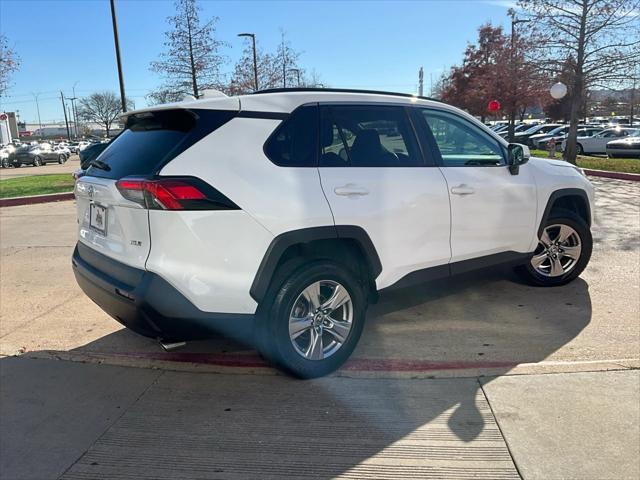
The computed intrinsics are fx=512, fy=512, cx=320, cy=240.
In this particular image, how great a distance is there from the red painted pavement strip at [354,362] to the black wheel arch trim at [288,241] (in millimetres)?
904

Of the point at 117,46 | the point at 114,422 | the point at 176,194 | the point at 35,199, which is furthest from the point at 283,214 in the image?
the point at 117,46

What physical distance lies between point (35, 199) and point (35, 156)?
88.5 feet

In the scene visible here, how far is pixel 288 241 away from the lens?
125 inches

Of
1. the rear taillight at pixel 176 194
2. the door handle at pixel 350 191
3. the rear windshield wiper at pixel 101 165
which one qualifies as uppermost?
the rear windshield wiper at pixel 101 165

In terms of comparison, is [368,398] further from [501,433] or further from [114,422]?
[114,422]

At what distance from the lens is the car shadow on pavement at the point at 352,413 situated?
2.65 metres

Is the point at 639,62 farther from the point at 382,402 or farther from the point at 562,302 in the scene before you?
the point at 382,402

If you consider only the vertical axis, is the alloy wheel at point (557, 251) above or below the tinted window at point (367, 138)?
below

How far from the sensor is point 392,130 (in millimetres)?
3877

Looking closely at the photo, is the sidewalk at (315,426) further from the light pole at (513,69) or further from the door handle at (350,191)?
the light pole at (513,69)

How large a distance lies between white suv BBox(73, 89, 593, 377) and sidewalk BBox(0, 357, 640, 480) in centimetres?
45

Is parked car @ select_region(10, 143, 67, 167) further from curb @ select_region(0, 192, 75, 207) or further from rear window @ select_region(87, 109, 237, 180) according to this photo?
rear window @ select_region(87, 109, 237, 180)

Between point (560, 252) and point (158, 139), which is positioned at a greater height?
point (158, 139)


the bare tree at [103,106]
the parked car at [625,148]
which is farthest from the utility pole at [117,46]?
the bare tree at [103,106]
